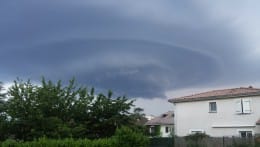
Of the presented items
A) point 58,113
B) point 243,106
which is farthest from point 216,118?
point 58,113

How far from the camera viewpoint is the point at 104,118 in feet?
89.6

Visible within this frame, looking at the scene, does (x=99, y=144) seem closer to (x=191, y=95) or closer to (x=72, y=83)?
(x=72, y=83)

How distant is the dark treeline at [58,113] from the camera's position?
2431 cm

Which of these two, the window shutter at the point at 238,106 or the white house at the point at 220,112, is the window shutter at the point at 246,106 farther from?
the window shutter at the point at 238,106

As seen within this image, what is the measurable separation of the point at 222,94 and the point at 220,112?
1684 mm

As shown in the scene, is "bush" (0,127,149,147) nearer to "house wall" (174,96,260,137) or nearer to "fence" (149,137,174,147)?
"fence" (149,137,174,147)

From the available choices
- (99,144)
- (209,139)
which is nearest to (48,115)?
(99,144)

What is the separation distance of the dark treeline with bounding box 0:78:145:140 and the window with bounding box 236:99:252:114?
11048 mm

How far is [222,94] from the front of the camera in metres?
35.2

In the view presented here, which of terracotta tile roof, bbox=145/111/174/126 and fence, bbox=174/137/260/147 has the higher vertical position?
terracotta tile roof, bbox=145/111/174/126

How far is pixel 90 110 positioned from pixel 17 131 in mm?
5200

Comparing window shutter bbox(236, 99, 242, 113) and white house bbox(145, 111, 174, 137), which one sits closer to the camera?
window shutter bbox(236, 99, 242, 113)

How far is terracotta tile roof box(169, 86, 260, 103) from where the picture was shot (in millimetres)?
33375

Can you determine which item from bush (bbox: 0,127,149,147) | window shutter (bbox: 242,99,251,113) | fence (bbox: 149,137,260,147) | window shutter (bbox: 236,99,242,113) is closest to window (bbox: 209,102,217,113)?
window shutter (bbox: 236,99,242,113)
